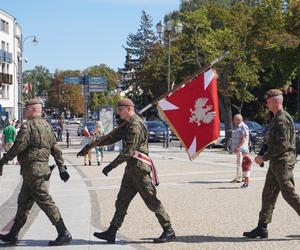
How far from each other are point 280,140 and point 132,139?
1825mm

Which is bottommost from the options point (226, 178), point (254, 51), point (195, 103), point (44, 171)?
point (226, 178)

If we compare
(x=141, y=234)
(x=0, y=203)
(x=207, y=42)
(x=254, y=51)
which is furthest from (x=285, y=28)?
(x=141, y=234)

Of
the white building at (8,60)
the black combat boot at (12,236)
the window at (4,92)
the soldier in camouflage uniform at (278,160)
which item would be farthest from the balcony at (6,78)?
the soldier in camouflage uniform at (278,160)

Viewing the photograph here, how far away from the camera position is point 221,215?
9453 millimetres

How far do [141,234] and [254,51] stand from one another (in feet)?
75.9

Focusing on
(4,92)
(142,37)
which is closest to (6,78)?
(4,92)

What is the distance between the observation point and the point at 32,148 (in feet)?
23.5

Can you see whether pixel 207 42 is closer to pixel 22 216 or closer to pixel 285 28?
pixel 285 28

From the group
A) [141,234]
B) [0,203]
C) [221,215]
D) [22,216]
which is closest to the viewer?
[22,216]

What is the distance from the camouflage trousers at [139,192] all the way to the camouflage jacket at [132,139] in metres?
0.18

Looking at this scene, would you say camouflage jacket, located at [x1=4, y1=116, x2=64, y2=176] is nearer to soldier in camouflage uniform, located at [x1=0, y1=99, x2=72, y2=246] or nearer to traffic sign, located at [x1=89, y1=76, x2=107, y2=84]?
soldier in camouflage uniform, located at [x1=0, y1=99, x2=72, y2=246]

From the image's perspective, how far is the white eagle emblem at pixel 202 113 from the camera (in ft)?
27.9

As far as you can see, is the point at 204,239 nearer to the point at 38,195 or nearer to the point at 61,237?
the point at 61,237

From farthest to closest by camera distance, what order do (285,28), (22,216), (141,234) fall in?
(285,28) → (141,234) → (22,216)
